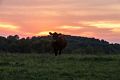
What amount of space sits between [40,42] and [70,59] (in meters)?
23.5

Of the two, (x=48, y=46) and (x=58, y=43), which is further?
(x=48, y=46)

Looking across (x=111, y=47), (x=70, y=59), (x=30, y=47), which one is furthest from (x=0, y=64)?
(x=111, y=47)

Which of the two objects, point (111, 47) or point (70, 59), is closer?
point (70, 59)

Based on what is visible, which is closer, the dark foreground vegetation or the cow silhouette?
the cow silhouette

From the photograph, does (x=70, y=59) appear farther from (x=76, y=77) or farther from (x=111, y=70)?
(x=76, y=77)

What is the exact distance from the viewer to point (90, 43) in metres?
57.9

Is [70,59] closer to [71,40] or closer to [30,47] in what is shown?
[30,47]

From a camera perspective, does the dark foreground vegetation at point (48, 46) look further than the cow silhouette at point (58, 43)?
Yes

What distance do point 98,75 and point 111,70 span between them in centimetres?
211

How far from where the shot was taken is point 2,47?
52.5m

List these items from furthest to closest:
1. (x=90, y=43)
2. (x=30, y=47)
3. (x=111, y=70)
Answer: (x=90, y=43)
(x=30, y=47)
(x=111, y=70)

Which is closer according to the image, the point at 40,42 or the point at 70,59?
the point at 70,59

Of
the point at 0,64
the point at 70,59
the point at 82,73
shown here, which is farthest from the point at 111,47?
the point at 82,73

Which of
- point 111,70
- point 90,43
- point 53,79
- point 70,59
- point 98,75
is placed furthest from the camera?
point 90,43
